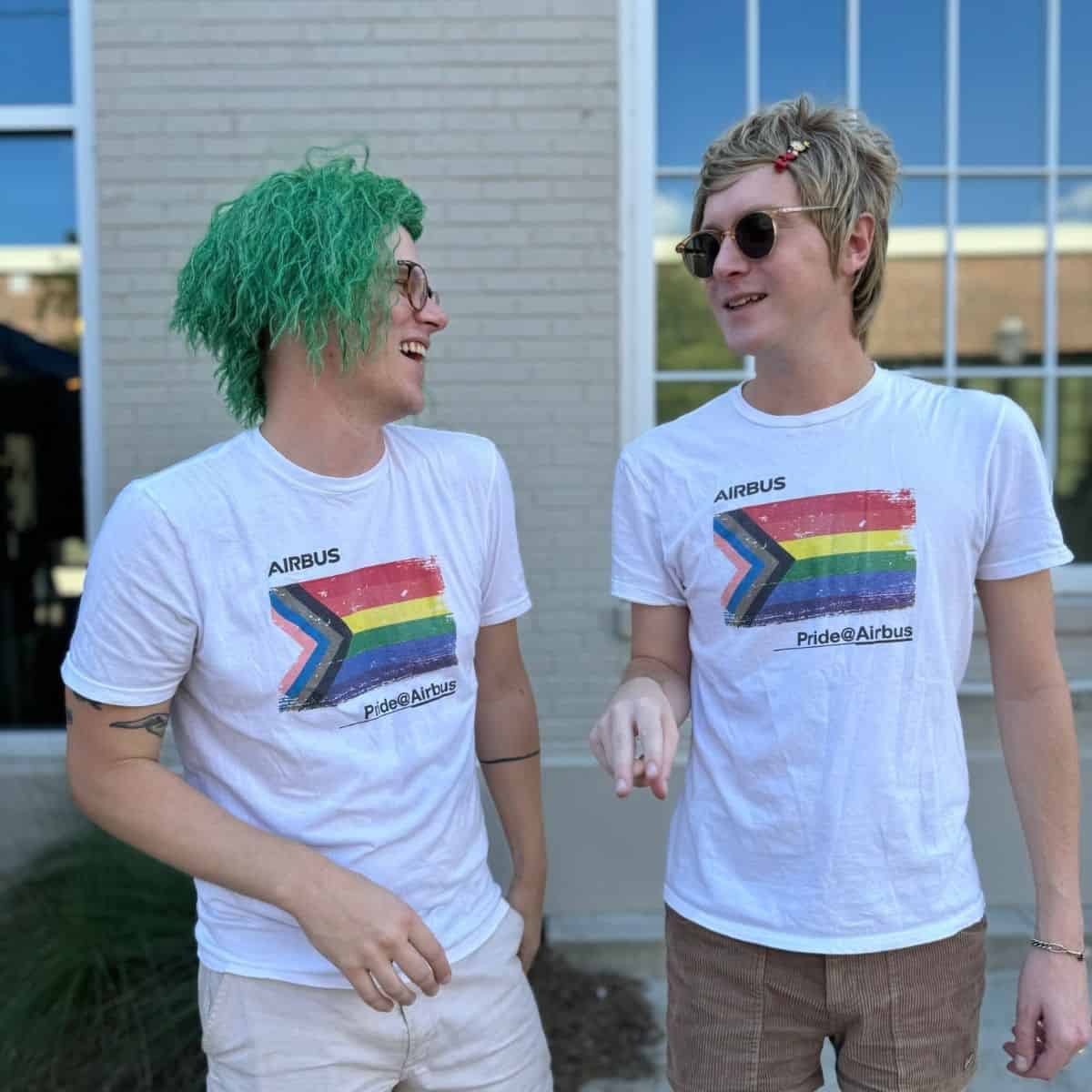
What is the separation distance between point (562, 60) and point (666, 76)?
0.46 metres

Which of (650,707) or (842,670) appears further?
(842,670)

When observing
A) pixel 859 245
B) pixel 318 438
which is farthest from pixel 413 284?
pixel 859 245

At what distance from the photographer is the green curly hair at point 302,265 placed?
1.62 meters

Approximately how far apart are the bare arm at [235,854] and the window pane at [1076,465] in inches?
142

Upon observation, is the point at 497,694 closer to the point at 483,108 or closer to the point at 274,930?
the point at 274,930

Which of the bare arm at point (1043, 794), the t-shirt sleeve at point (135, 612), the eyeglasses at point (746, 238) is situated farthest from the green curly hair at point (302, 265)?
the bare arm at point (1043, 794)

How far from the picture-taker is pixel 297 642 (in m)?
1.61

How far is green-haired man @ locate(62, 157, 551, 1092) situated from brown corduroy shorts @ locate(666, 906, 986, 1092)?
0.31m

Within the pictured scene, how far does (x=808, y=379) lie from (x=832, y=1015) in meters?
0.98

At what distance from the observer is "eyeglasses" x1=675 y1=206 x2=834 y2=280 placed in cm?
172

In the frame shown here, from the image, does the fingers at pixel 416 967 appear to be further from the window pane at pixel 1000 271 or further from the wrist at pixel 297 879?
the window pane at pixel 1000 271

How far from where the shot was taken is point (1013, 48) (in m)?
4.18

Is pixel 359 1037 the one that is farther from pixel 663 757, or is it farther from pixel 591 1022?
pixel 591 1022

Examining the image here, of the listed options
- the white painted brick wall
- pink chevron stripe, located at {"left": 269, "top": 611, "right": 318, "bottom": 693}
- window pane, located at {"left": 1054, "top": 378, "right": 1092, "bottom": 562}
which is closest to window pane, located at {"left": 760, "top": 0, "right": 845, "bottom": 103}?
the white painted brick wall
